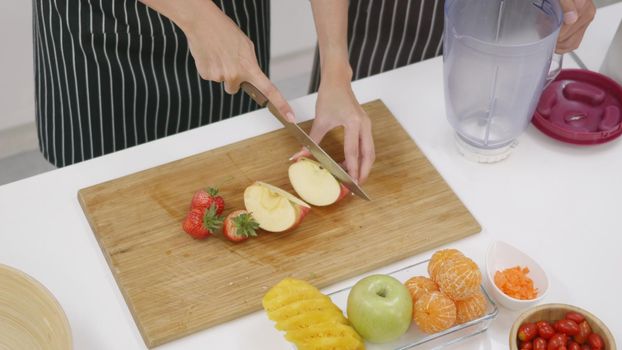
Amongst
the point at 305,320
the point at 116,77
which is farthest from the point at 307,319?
the point at 116,77

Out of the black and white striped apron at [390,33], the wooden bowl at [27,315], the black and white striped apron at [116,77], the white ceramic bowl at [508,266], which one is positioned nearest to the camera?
the wooden bowl at [27,315]

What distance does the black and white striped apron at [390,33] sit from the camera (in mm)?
1962

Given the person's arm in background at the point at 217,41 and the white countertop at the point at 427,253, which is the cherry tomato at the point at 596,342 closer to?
the white countertop at the point at 427,253

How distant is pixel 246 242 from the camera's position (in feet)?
4.68

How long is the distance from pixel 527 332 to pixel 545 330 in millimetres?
28

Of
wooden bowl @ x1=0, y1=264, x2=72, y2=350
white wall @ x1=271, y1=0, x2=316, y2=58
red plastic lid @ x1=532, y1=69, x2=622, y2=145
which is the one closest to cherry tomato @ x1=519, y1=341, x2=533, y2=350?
red plastic lid @ x1=532, y1=69, x2=622, y2=145

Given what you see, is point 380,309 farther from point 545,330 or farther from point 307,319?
point 545,330

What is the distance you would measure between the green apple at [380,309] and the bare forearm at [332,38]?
0.50 metres

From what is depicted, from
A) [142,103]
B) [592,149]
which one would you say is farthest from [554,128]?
[142,103]

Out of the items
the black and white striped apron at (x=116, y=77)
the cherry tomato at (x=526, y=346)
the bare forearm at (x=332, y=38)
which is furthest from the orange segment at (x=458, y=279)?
the black and white striped apron at (x=116, y=77)

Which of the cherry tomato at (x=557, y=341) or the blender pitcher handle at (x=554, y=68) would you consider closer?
the cherry tomato at (x=557, y=341)

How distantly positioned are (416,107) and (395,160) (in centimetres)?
18

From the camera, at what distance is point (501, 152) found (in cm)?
159

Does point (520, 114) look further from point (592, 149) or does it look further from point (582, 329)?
point (582, 329)
